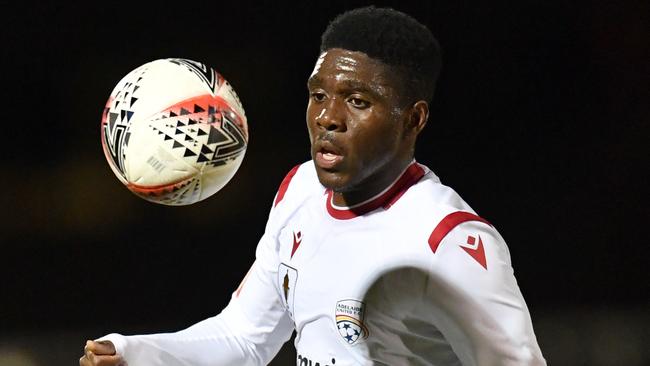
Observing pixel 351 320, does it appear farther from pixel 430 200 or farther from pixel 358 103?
pixel 358 103

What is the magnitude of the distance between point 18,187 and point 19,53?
59 cm

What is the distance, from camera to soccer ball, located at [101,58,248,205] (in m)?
2.31

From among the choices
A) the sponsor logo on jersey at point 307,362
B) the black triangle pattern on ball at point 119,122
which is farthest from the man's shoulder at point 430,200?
the black triangle pattern on ball at point 119,122

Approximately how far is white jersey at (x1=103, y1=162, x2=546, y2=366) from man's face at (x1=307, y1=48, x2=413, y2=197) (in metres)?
0.10

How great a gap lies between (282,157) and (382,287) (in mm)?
2453

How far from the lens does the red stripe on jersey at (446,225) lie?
214 centimetres

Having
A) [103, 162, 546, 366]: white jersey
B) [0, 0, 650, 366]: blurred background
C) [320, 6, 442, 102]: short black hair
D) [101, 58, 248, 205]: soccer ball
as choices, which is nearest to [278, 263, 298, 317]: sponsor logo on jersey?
[103, 162, 546, 366]: white jersey

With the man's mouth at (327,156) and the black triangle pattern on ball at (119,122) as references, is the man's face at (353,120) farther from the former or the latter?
the black triangle pattern on ball at (119,122)

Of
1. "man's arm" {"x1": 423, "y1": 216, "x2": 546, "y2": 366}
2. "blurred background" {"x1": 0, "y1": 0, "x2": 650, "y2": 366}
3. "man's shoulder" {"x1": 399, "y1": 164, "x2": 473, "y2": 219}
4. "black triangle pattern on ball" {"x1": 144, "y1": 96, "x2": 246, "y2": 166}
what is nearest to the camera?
"man's arm" {"x1": 423, "y1": 216, "x2": 546, "y2": 366}

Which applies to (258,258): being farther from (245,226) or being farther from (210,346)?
(245,226)

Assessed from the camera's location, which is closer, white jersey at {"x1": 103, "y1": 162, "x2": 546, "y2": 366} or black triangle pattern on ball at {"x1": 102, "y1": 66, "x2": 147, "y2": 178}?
white jersey at {"x1": 103, "y1": 162, "x2": 546, "y2": 366}

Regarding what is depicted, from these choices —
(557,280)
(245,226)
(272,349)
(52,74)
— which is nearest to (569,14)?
(557,280)

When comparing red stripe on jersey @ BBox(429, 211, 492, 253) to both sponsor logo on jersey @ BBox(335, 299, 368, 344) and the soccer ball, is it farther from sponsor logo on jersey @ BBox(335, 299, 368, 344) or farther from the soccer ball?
the soccer ball

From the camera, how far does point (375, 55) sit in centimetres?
223
